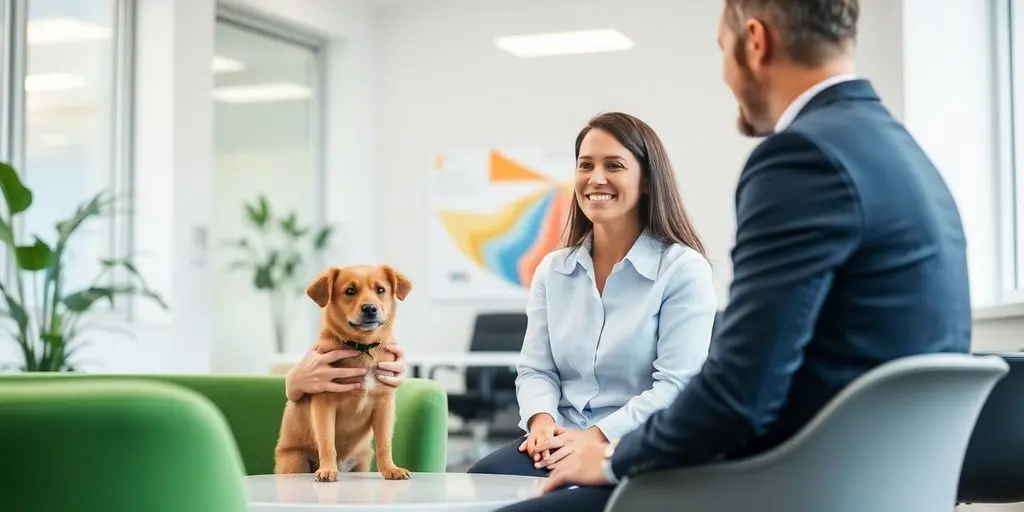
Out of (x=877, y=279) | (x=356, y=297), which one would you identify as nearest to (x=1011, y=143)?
(x=356, y=297)

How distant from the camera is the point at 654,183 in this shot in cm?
237

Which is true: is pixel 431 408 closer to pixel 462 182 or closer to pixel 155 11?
pixel 155 11

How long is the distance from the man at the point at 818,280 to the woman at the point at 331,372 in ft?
2.07

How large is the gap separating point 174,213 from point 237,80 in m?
1.45

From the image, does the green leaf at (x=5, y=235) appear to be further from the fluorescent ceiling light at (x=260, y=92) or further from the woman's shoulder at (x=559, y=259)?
the woman's shoulder at (x=559, y=259)

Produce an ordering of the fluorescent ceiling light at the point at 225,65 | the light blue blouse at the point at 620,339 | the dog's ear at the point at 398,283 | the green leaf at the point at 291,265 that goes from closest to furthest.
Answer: the dog's ear at the point at 398,283, the light blue blouse at the point at 620,339, the fluorescent ceiling light at the point at 225,65, the green leaf at the point at 291,265

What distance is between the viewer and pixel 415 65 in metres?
8.43

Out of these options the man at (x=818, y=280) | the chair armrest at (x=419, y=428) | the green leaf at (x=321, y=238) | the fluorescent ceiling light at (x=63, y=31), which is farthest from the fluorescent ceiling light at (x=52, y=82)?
the man at (x=818, y=280)

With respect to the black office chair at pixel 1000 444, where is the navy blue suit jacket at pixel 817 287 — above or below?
above

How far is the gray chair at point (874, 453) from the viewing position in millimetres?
1130

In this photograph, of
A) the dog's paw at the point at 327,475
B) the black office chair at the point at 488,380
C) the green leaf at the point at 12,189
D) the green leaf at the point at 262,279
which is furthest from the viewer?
the green leaf at the point at 262,279

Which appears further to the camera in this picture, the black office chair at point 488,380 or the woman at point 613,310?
the black office chair at point 488,380

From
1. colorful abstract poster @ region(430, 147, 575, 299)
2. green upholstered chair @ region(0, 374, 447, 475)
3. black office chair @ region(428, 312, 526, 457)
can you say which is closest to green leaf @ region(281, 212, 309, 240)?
colorful abstract poster @ region(430, 147, 575, 299)

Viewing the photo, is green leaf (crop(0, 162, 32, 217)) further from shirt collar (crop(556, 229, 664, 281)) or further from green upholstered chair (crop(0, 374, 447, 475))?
shirt collar (crop(556, 229, 664, 281))
